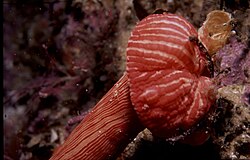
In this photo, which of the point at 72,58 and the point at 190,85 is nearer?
the point at 190,85

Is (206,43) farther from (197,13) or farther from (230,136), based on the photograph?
(197,13)

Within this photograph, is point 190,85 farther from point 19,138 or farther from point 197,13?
point 19,138

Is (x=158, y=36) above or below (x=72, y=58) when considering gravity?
above

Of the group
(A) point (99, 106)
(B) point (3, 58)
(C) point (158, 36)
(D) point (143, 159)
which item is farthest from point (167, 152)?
(B) point (3, 58)

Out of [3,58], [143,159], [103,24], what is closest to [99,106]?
[143,159]

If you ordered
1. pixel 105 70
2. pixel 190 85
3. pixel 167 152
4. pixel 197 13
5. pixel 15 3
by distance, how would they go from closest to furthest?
1. pixel 190 85
2. pixel 167 152
3. pixel 197 13
4. pixel 105 70
5. pixel 15 3

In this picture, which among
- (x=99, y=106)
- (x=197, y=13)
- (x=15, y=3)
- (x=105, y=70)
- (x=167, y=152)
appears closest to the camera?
(x=99, y=106)

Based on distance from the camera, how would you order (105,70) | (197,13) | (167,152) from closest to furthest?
(167,152)
(197,13)
(105,70)

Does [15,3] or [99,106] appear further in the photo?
[15,3]

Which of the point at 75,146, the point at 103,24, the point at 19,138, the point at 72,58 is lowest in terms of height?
the point at 19,138
